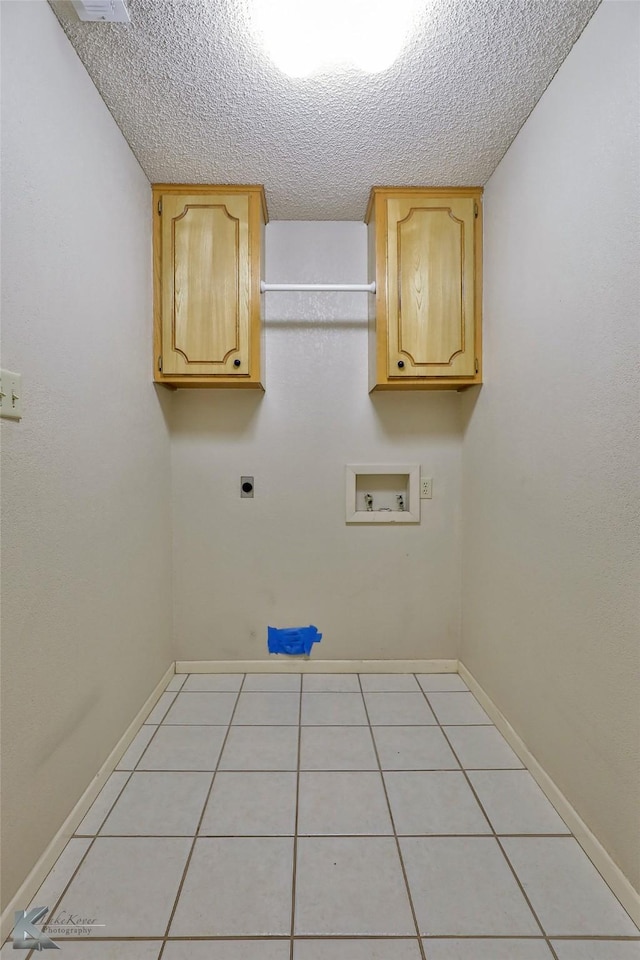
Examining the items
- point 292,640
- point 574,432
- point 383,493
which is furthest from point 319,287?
point 292,640

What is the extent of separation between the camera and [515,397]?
1721 mm

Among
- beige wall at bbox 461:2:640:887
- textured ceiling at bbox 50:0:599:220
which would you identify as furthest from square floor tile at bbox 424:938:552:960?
textured ceiling at bbox 50:0:599:220

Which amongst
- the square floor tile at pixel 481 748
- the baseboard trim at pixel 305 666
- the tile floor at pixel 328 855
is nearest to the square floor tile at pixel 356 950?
the tile floor at pixel 328 855

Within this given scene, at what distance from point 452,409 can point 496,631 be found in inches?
42.3

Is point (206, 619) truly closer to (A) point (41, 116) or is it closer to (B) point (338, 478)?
(B) point (338, 478)

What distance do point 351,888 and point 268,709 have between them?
870mm

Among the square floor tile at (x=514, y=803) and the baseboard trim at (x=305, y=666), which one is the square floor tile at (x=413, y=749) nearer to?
the square floor tile at (x=514, y=803)

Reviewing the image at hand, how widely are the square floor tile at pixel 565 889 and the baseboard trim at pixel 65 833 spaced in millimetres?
1204

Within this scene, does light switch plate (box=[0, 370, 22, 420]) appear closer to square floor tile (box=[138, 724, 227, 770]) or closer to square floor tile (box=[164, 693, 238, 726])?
square floor tile (box=[138, 724, 227, 770])

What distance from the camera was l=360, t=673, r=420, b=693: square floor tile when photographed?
2131 mm

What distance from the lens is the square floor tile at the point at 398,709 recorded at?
186 centimetres

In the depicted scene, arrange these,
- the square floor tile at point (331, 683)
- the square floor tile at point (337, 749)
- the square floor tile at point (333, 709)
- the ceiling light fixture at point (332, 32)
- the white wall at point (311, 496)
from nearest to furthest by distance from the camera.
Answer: the ceiling light fixture at point (332, 32), the square floor tile at point (337, 749), the square floor tile at point (333, 709), the square floor tile at point (331, 683), the white wall at point (311, 496)

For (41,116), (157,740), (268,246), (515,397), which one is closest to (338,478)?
(515,397)

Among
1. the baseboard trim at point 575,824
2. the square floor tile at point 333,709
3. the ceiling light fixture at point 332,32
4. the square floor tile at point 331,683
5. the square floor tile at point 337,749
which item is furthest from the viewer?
the square floor tile at point 331,683
